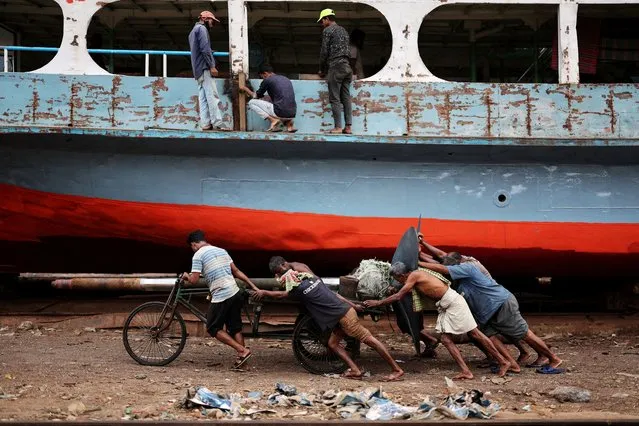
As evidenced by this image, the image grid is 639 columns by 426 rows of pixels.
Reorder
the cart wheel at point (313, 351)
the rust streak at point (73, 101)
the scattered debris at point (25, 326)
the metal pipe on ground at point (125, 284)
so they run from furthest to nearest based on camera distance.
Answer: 1. the scattered debris at point (25, 326)
2. the rust streak at point (73, 101)
3. the metal pipe on ground at point (125, 284)
4. the cart wheel at point (313, 351)

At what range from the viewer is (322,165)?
9.01 metres

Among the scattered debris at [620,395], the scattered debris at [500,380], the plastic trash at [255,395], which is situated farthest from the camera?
the scattered debris at [500,380]

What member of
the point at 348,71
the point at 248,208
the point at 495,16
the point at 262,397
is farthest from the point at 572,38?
the point at 262,397

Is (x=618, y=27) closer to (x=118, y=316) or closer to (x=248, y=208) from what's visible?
(x=248, y=208)

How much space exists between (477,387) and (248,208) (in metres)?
3.49

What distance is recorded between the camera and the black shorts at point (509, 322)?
731 cm

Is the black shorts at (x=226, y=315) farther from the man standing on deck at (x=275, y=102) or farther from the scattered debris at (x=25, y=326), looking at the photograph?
the scattered debris at (x=25, y=326)

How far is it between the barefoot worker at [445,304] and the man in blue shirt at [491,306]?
201 mm

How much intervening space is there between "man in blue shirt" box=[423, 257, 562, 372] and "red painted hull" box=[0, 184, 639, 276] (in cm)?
178

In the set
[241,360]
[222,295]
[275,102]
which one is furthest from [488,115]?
[241,360]

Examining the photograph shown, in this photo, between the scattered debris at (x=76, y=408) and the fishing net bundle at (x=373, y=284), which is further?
the fishing net bundle at (x=373, y=284)

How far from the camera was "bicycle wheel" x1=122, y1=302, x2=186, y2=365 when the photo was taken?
734 cm

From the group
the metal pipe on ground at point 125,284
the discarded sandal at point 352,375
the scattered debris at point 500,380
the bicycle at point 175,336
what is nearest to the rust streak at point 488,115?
the bicycle at point 175,336

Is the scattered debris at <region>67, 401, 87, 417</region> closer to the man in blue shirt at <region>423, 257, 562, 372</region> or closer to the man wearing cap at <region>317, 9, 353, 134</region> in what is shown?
the man in blue shirt at <region>423, 257, 562, 372</region>
